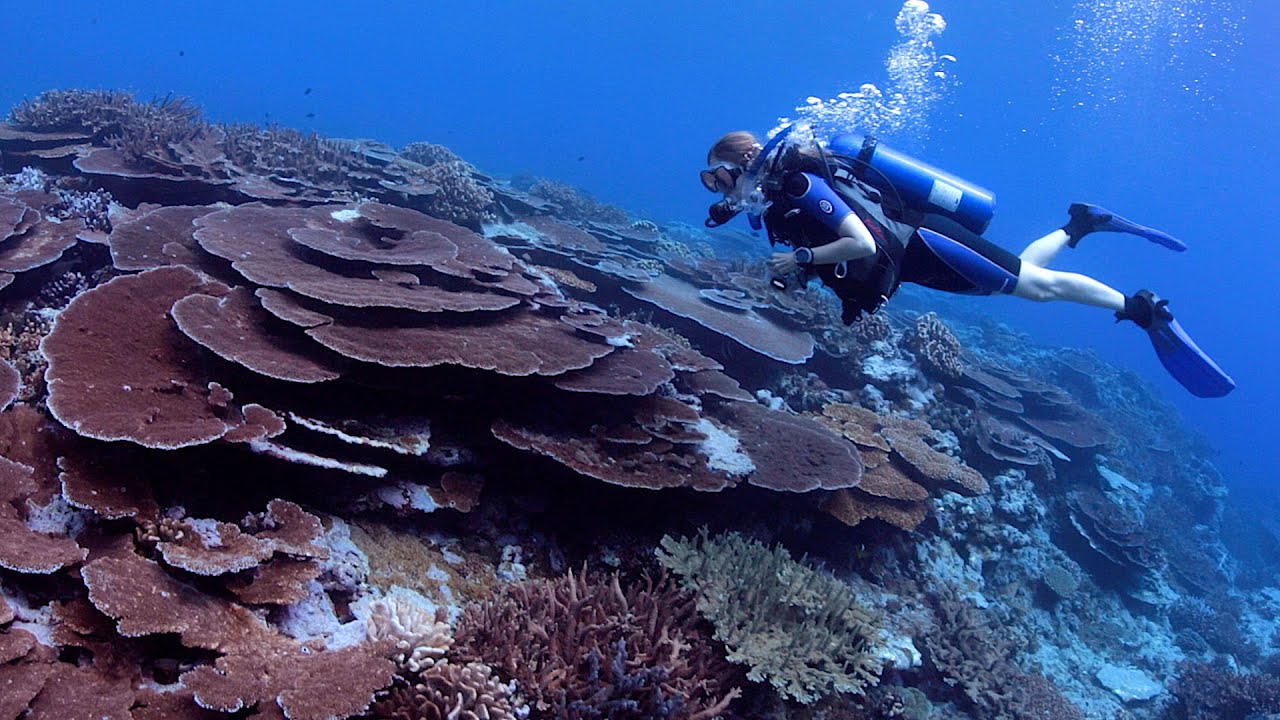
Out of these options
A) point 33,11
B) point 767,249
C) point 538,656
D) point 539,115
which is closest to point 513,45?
point 539,115

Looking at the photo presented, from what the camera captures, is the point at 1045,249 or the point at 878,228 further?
the point at 1045,249

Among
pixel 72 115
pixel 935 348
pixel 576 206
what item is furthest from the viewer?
pixel 576 206

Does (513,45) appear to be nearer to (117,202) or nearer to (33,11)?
(33,11)

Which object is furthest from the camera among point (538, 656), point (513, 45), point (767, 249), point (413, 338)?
point (513, 45)

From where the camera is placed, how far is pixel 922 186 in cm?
587

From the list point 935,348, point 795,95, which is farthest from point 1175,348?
point 795,95

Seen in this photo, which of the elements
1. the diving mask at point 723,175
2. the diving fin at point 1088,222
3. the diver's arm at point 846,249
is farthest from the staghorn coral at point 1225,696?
the diving mask at point 723,175

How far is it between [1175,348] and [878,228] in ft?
12.1

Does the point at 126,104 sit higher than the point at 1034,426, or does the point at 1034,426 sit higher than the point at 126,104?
the point at 1034,426

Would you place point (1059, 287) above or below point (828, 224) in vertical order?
above

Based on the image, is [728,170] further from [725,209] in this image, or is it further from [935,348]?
[935,348]

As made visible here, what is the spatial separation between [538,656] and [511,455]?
6.43 ft

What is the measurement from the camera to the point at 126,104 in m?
10.2

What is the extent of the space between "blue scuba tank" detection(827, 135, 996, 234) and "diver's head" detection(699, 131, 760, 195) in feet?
3.72
